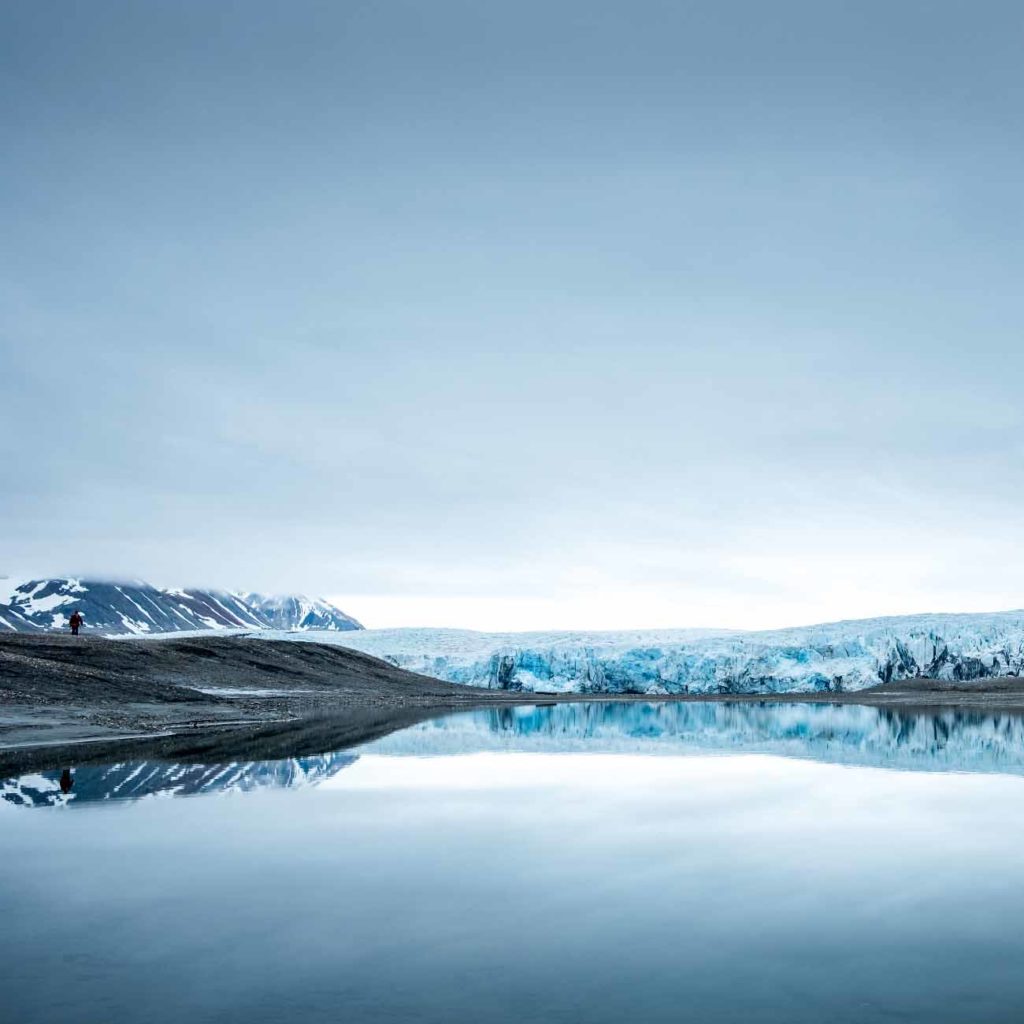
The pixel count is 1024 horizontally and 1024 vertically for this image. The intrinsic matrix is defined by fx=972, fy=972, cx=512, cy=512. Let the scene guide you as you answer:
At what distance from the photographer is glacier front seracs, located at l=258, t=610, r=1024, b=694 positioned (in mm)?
72062


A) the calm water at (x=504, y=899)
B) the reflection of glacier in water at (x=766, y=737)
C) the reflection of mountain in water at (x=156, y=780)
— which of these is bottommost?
the reflection of glacier in water at (x=766, y=737)

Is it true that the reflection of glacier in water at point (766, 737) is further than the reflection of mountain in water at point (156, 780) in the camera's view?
Yes

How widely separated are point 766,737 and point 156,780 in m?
18.5

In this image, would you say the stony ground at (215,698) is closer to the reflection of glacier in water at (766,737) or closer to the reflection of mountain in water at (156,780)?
the reflection of mountain in water at (156,780)

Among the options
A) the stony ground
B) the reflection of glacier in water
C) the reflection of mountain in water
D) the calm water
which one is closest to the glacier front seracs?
the stony ground

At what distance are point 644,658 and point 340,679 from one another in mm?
27521

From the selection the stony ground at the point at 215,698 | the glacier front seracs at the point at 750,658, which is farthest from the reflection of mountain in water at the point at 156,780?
the glacier front seracs at the point at 750,658

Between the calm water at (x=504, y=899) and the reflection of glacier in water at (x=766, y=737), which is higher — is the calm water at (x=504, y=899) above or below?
above

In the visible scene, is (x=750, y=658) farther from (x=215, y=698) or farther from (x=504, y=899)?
(x=504, y=899)

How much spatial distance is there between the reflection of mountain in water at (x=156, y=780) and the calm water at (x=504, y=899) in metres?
0.09

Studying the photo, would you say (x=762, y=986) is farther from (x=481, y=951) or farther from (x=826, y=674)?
(x=826, y=674)

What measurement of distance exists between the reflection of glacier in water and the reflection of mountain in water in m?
4.52

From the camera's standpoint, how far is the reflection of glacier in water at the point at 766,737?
64.8ft

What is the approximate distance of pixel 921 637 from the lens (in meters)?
73.1
